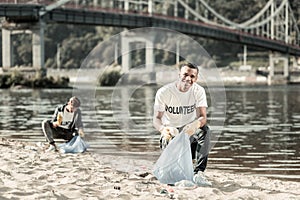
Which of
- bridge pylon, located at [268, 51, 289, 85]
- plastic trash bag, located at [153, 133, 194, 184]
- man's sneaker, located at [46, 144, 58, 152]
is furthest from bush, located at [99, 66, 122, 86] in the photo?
plastic trash bag, located at [153, 133, 194, 184]

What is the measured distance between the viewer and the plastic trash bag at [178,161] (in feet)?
25.0

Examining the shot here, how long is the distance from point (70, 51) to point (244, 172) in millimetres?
94432

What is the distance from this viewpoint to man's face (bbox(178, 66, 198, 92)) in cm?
750

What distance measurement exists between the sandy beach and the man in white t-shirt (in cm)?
48

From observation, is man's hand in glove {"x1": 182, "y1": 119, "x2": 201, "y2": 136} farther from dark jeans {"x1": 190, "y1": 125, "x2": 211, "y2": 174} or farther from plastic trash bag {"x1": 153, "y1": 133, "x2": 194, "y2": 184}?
dark jeans {"x1": 190, "y1": 125, "x2": 211, "y2": 174}

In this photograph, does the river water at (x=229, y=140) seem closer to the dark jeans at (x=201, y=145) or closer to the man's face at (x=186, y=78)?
the dark jeans at (x=201, y=145)

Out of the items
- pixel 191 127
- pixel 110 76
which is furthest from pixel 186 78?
pixel 110 76

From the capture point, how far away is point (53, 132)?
11.0 metres

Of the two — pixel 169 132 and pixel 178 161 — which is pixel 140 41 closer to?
→ pixel 169 132

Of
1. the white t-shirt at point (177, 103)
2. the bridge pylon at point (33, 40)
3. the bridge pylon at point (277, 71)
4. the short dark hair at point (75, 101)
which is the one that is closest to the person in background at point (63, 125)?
the short dark hair at point (75, 101)

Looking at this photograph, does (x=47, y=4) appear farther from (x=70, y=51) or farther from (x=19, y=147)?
(x=19, y=147)

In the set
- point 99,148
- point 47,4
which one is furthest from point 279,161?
point 47,4

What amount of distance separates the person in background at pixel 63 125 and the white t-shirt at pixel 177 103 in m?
3.25

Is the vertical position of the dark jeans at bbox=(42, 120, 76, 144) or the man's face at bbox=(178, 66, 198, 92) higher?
the man's face at bbox=(178, 66, 198, 92)
